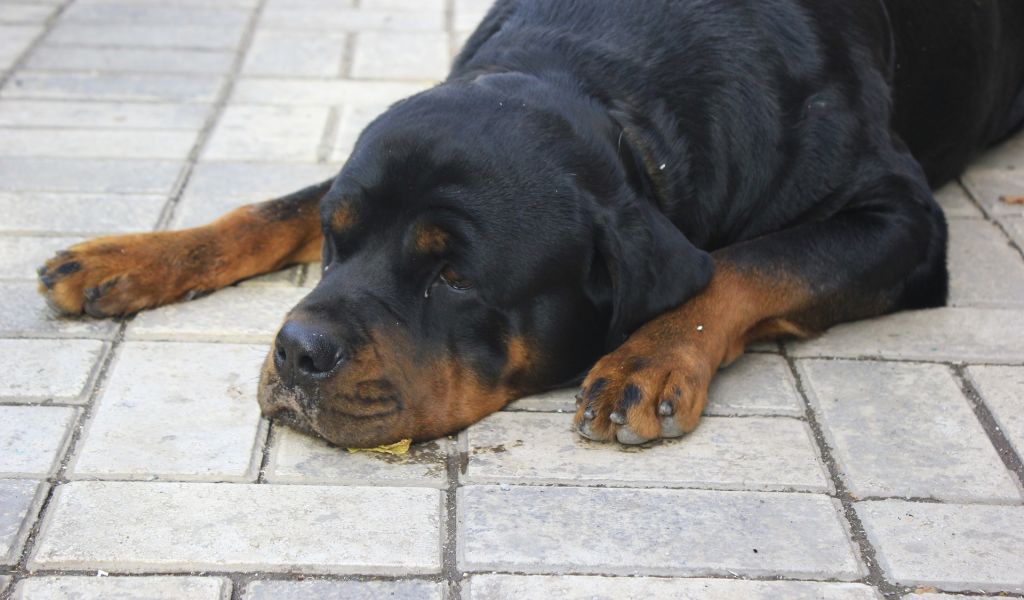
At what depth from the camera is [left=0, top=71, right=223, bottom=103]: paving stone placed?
4.71m

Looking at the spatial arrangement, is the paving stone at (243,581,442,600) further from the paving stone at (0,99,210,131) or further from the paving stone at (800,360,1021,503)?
the paving stone at (0,99,210,131)

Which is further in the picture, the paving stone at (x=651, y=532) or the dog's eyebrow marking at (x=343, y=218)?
the dog's eyebrow marking at (x=343, y=218)

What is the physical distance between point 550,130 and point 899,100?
1.36 m

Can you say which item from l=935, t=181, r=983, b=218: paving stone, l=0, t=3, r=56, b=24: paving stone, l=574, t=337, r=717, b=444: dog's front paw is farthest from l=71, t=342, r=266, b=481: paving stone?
l=0, t=3, r=56, b=24: paving stone

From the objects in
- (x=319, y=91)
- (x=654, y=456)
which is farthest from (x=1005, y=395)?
(x=319, y=91)

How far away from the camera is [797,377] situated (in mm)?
3020

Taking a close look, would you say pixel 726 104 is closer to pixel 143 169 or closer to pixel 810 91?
pixel 810 91

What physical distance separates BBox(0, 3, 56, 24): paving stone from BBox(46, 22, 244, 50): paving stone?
0.16m

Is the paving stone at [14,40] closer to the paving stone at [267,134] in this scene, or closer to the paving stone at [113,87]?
the paving stone at [113,87]

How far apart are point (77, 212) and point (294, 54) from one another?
5.73ft

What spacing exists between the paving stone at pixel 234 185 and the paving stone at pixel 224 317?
0.50 metres

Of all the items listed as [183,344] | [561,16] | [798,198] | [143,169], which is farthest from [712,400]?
[143,169]

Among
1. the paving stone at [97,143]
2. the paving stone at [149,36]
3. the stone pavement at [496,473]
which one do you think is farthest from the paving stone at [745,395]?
the paving stone at [149,36]

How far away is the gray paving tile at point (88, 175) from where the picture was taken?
12.8ft
